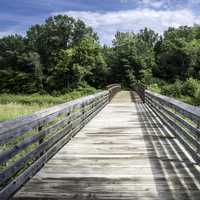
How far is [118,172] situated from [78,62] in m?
51.5

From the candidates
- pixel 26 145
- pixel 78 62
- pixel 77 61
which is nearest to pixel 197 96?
pixel 78 62

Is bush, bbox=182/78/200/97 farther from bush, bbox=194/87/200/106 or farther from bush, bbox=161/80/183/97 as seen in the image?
bush, bbox=194/87/200/106

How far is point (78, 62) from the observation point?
55844 mm

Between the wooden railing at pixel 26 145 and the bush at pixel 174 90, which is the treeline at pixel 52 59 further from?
the wooden railing at pixel 26 145

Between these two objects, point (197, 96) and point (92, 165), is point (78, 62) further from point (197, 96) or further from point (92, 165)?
point (92, 165)

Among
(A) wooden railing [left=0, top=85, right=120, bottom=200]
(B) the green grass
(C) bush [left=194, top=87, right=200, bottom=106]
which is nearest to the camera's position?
(A) wooden railing [left=0, top=85, right=120, bottom=200]

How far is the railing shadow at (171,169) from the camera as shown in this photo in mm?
4113

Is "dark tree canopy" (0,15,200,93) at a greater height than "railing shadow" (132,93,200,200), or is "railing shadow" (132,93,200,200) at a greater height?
"dark tree canopy" (0,15,200,93)

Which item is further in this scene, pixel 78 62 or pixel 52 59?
pixel 52 59

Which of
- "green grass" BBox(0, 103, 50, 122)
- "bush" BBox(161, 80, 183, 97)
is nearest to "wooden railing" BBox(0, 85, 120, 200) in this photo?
"green grass" BBox(0, 103, 50, 122)

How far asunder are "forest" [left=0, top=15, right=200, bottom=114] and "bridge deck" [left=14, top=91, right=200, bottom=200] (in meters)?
42.8

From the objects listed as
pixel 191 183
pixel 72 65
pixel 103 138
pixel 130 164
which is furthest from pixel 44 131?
pixel 72 65

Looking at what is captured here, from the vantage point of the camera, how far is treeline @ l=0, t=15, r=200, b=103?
2114 inches

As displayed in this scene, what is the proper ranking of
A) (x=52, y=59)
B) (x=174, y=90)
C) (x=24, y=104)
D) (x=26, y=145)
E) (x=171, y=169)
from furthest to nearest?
(x=52, y=59) → (x=174, y=90) → (x=24, y=104) → (x=171, y=169) → (x=26, y=145)
